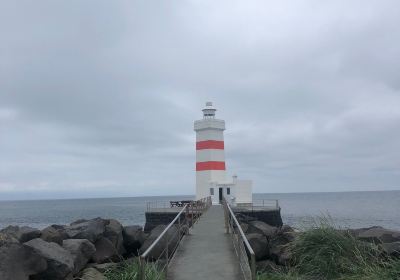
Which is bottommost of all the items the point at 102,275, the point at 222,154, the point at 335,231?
the point at 102,275

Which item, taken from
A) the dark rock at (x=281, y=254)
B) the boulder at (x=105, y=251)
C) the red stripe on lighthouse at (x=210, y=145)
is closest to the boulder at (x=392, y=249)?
the dark rock at (x=281, y=254)

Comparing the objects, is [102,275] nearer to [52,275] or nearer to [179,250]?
[52,275]

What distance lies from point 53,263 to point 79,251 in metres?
1.49

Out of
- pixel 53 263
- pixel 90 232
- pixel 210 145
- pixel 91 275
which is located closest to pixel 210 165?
pixel 210 145

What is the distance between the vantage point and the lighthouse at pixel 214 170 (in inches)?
1256

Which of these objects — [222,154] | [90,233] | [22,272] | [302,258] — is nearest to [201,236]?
[90,233]

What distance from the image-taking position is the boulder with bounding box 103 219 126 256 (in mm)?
13359

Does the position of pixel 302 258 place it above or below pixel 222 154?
below

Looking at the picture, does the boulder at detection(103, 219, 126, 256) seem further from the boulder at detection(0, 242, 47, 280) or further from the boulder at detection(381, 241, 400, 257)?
the boulder at detection(381, 241, 400, 257)

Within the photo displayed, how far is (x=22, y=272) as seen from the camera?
8.69 metres

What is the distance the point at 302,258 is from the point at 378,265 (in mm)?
1503

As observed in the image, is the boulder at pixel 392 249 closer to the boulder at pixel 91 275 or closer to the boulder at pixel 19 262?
the boulder at pixel 91 275

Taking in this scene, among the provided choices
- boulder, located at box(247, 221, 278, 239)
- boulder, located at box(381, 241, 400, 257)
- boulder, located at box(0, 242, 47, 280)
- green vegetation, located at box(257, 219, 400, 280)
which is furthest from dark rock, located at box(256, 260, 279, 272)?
boulder, located at box(0, 242, 47, 280)

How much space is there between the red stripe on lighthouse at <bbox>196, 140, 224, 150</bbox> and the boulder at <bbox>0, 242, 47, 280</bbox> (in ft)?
78.1
